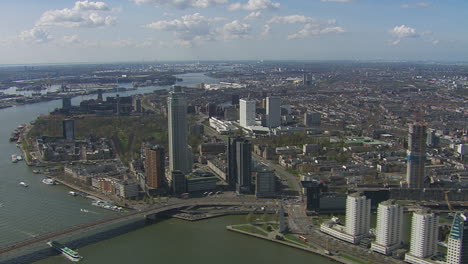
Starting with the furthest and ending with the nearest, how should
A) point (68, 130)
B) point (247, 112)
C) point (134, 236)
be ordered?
point (247, 112), point (68, 130), point (134, 236)

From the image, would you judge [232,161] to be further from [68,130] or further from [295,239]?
[68,130]

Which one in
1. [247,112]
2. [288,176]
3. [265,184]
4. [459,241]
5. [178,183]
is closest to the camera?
[459,241]

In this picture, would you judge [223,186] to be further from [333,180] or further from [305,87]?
[305,87]

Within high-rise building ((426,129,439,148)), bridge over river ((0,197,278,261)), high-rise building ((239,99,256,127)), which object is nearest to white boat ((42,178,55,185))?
bridge over river ((0,197,278,261))

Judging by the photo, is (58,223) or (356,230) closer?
(356,230)

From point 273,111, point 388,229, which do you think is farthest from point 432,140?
point 388,229

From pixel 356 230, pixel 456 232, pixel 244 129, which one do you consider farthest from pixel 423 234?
pixel 244 129

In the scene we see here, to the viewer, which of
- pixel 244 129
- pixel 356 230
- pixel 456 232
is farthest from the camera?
pixel 244 129
